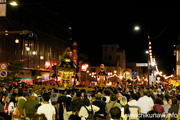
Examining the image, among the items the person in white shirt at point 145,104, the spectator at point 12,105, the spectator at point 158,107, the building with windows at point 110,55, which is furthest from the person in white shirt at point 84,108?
the building with windows at point 110,55

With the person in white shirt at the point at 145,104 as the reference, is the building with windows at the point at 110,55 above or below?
above

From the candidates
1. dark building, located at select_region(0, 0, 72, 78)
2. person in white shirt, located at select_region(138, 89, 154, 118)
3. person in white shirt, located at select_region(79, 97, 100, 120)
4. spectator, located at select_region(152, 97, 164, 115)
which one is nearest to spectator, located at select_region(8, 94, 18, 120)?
person in white shirt, located at select_region(79, 97, 100, 120)

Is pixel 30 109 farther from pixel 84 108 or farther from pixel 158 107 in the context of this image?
pixel 158 107

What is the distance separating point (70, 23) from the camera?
7112cm

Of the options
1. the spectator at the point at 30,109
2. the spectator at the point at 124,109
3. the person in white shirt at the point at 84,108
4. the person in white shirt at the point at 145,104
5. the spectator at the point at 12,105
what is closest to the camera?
the person in white shirt at the point at 84,108

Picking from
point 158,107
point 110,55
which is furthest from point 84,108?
point 110,55

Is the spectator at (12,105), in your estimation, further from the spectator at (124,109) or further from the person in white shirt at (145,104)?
the person in white shirt at (145,104)

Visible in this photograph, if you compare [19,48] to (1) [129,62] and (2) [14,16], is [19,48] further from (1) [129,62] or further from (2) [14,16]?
(1) [129,62]

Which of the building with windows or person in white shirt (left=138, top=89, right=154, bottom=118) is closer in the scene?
person in white shirt (left=138, top=89, right=154, bottom=118)

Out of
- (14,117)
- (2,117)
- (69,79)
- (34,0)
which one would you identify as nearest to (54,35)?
(34,0)

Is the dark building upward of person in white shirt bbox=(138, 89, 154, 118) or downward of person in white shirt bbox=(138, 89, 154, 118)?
upward

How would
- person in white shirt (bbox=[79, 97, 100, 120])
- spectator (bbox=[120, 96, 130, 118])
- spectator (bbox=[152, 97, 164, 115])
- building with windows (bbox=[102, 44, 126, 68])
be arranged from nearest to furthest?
person in white shirt (bbox=[79, 97, 100, 120]) < spectator (bbox=[152, 97, 164, 115]) < spectator (bbox=[120, 96, 130, 118]) < building with windows (bbox=[102, 44, 126, 68])

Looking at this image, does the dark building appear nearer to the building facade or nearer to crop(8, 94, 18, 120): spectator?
the building facade

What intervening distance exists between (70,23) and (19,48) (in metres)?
28.8
